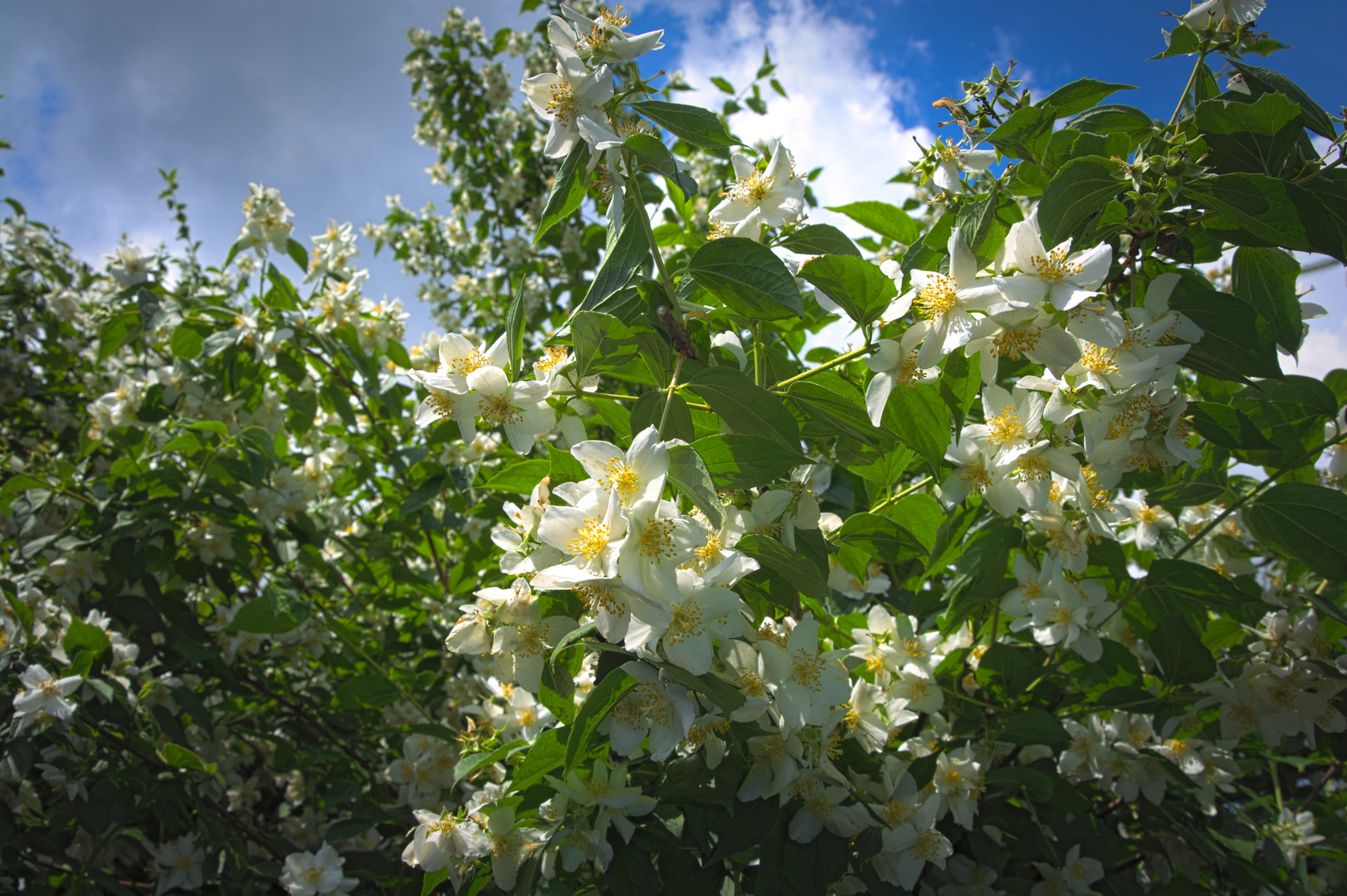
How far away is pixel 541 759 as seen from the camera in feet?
4.50

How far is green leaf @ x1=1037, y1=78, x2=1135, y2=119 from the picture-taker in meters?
1.32

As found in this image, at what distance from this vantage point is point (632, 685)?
114 cm

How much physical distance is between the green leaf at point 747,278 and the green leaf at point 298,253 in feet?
8.22

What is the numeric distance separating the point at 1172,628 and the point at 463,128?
221 inches

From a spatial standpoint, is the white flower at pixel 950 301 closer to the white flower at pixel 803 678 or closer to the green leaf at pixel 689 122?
the green leaf at pixel 689 122

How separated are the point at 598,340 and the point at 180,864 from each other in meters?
3.14

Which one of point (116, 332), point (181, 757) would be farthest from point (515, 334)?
point (116, 332)

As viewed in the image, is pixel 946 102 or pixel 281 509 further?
pixel 281 509

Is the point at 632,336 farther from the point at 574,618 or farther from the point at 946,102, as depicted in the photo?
the point at 946,102

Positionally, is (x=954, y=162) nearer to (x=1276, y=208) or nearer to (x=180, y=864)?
(x=1276, y=208)

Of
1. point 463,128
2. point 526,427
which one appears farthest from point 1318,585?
point 463,128

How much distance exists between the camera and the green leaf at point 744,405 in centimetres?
110

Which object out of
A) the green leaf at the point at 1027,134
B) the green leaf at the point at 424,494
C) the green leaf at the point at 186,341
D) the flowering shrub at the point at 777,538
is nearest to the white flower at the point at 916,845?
the flowering shrub at the point at 777,538

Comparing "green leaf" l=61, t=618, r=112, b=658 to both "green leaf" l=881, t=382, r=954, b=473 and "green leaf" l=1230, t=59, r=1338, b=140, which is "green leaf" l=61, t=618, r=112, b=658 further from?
"green leaf" l=1230, t=59, r=1338, b=140
